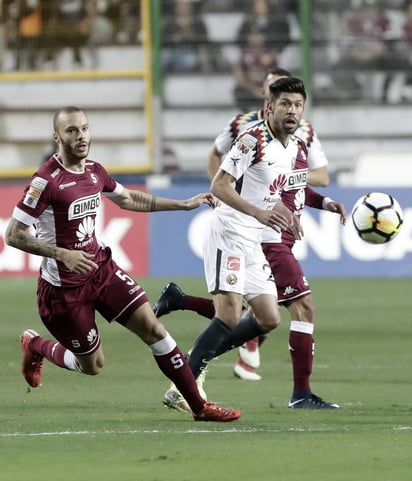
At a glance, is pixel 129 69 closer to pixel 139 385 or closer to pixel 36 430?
pixel 139 385

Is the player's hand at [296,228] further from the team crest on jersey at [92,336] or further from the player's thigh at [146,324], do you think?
the team crest on jersey at [92,336]

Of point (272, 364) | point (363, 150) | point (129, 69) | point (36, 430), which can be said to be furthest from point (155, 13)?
point (36, 430)

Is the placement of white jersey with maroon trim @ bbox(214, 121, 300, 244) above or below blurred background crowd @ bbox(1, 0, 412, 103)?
below

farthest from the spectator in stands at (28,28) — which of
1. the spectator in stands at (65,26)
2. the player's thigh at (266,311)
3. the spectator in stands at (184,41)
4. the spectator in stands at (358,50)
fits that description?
the player's thigh at (266,311)

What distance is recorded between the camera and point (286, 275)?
8.92 m

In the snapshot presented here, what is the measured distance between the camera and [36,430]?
7.26m

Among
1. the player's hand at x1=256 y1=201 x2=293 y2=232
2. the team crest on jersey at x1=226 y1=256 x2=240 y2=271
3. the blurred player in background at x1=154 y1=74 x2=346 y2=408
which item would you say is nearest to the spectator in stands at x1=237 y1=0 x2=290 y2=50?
the blurred player in background at x1=154 y1=74 x2=346 y2=408

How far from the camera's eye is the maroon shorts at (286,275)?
887 cm

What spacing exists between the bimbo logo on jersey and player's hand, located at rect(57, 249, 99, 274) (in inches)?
16.6

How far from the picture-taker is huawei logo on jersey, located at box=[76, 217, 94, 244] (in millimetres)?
7684

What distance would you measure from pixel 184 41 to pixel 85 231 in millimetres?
16546

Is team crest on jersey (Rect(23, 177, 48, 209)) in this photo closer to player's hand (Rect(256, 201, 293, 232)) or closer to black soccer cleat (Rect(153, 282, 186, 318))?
player's hand (Rect(256, 201, 293, 232))

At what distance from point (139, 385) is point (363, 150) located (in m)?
14.4

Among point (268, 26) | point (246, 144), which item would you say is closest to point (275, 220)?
point (246, 144)
